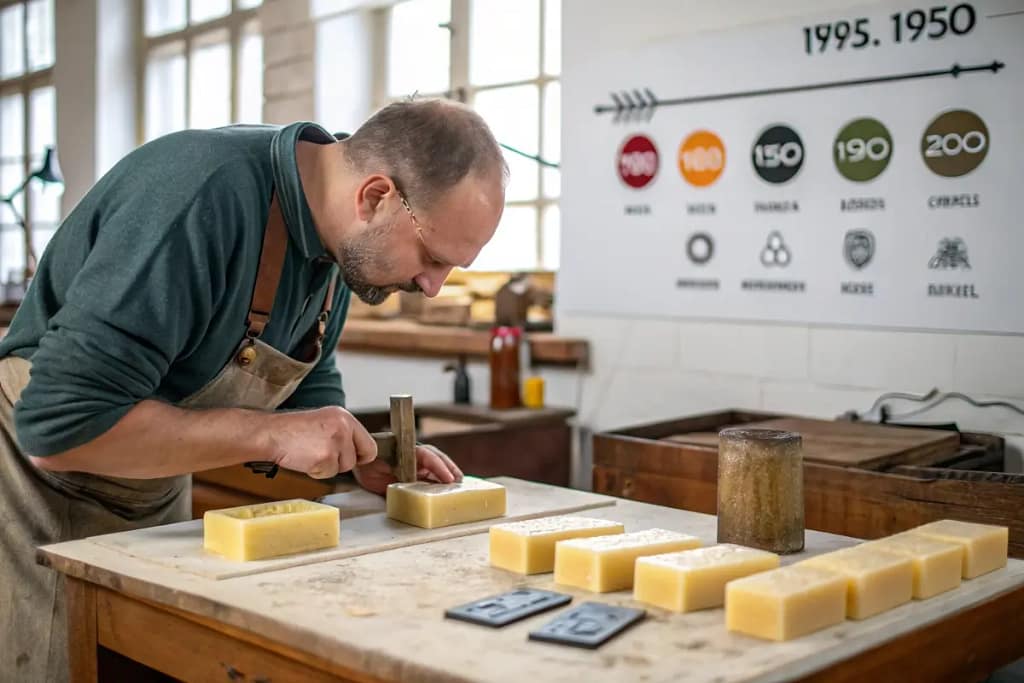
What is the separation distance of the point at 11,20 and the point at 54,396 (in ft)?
22.5

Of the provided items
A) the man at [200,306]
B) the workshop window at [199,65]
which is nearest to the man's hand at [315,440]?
the man at [200,306]

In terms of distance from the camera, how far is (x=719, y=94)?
3445mm

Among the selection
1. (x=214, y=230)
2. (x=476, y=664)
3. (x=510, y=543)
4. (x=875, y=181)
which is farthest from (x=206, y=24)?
(x=476, y=664)

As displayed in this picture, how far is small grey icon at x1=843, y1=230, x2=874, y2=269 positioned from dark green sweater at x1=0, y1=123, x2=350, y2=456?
5.31 feet

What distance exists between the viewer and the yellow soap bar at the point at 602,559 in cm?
155

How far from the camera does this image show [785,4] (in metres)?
3.27

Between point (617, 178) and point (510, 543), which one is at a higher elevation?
point (617, 178)

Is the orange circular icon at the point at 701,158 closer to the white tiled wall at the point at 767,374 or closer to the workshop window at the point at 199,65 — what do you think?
the white tiled wall at the point at 767,374

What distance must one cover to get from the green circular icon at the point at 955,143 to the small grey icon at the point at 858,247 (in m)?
0.26

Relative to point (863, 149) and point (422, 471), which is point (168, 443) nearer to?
point (422, 471)

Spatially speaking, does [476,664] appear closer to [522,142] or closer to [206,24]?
[522,142]

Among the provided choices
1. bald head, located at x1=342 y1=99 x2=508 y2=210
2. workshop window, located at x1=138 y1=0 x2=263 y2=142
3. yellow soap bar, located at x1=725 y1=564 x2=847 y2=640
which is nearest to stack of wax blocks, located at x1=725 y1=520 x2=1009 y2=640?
yellow soap bar, located at x1=725 y1=564 x2=847 y2=640

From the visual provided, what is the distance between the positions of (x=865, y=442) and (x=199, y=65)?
4839 millimetres

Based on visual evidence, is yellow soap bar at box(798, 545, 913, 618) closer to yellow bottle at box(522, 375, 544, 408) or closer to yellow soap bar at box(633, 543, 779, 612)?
yellow soap bar at box(633, 543, 779, 612)
